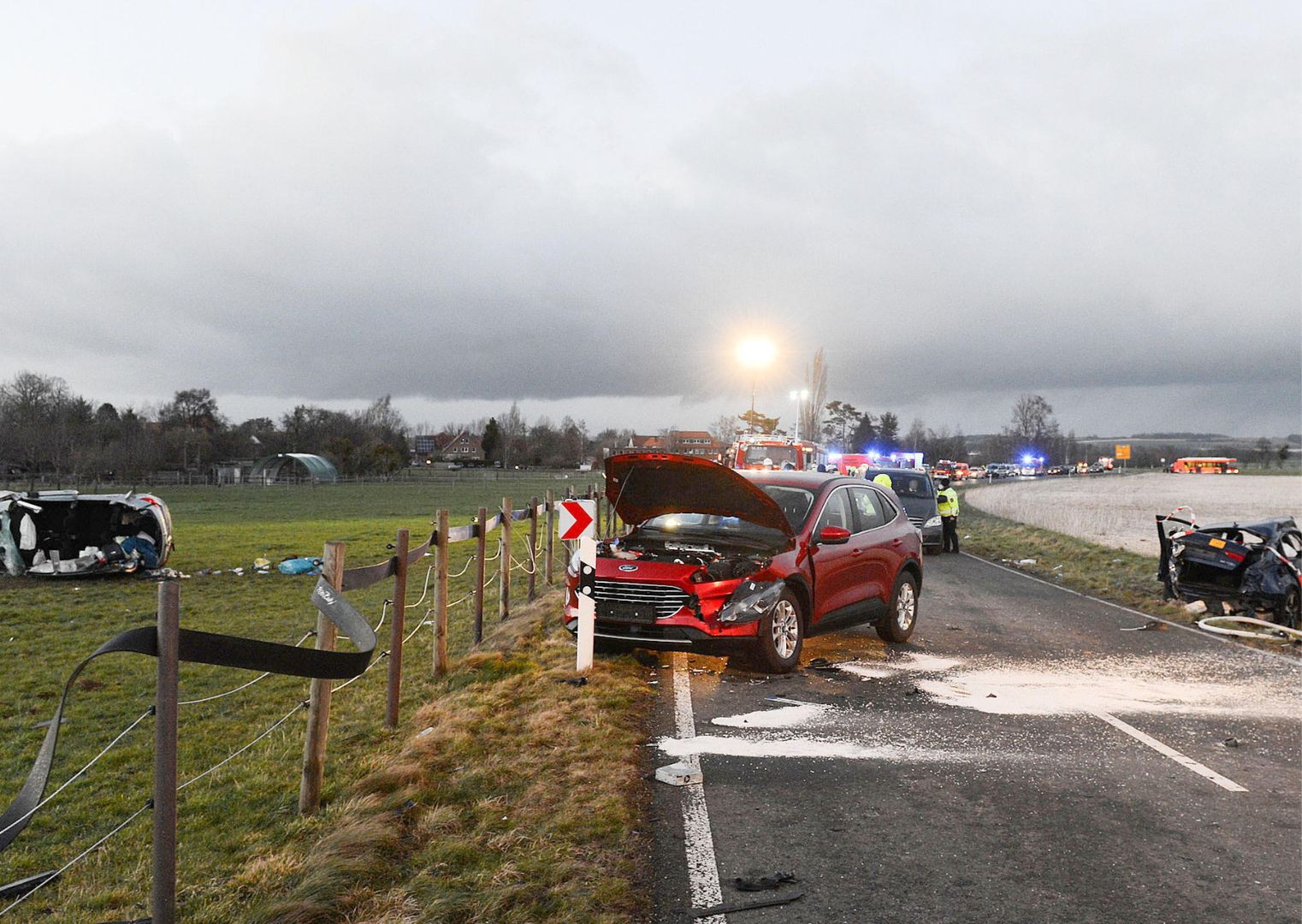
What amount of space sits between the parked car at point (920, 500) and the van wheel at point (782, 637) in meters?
11.9

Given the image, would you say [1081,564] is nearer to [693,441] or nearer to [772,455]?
[772,455]

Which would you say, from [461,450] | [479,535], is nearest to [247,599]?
[479,535]

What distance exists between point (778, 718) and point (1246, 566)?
303 inches

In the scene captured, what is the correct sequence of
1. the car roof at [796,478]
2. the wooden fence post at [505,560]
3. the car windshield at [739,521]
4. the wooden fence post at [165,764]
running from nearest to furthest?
1. the wooden fence post at [165,764]
2. the car windshield at [739,521]
3. the car roof at [796,478]
4. the wooden fence post at [505,560]

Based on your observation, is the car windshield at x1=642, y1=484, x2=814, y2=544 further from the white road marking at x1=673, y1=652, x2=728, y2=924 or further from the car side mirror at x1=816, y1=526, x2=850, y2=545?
the white road marking at x1=673, y1=652, x2=728, y2=924

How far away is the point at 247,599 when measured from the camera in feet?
44.7

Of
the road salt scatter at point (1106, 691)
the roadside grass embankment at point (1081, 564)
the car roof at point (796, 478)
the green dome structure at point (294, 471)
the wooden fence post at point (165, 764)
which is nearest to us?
the wooden fence post at point (165, 764)

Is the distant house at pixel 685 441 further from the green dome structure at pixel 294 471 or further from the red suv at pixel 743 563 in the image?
the red suv at pixel 743 563

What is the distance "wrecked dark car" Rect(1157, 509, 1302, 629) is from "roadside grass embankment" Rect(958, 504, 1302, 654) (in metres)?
0.50

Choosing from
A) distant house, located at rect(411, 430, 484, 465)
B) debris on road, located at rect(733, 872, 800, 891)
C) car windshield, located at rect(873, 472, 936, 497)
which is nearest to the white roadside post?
debris on road, located at rect(733, 872, 800, 891)


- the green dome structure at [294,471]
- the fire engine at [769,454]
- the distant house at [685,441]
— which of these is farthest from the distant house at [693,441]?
the fire engine at [769,454]

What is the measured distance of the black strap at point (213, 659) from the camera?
9.54 ft

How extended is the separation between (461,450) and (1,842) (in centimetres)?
17583

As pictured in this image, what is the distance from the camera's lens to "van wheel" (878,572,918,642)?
964 centimetres
